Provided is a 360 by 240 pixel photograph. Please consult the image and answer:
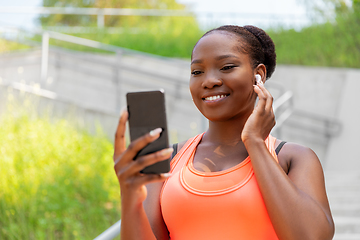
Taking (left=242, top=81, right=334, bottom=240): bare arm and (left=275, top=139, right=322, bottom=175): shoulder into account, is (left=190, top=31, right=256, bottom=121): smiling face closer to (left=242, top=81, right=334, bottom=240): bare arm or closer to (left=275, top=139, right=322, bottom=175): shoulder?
(left=242, top=81, right=334, bottom=240): bare arm

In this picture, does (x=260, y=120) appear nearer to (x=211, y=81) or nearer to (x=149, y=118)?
(x=211, y=81)

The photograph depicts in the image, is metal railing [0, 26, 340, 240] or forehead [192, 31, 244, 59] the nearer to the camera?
forehead [192, 31, 244, 59]

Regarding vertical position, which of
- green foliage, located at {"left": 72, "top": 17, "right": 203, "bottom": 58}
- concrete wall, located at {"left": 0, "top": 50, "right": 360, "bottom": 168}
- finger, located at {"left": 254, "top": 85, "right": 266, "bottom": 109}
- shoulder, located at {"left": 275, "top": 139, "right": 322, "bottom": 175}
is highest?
finger, located at {"left": 254, "top": 85, "right": 266, "bottom": 109}

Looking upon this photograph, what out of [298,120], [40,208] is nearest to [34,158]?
[40,208]

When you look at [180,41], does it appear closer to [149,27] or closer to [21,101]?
[149,27]

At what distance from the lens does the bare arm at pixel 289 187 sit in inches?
43.8

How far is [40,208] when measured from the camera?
11.2 feet

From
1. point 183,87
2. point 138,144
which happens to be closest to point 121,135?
point 138,144

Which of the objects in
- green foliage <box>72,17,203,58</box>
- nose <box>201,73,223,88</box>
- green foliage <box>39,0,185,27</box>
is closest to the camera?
nose <box>201,73,223,88</box>

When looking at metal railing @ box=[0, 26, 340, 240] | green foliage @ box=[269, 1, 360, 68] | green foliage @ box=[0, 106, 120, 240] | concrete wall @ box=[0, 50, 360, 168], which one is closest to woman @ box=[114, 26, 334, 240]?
green foliage @ box=[0, 106, 120, 240]

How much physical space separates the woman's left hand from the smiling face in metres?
0.07

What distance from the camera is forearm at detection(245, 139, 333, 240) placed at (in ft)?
3.63

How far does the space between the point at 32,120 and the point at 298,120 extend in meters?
5.84

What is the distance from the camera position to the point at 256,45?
1441 mm
